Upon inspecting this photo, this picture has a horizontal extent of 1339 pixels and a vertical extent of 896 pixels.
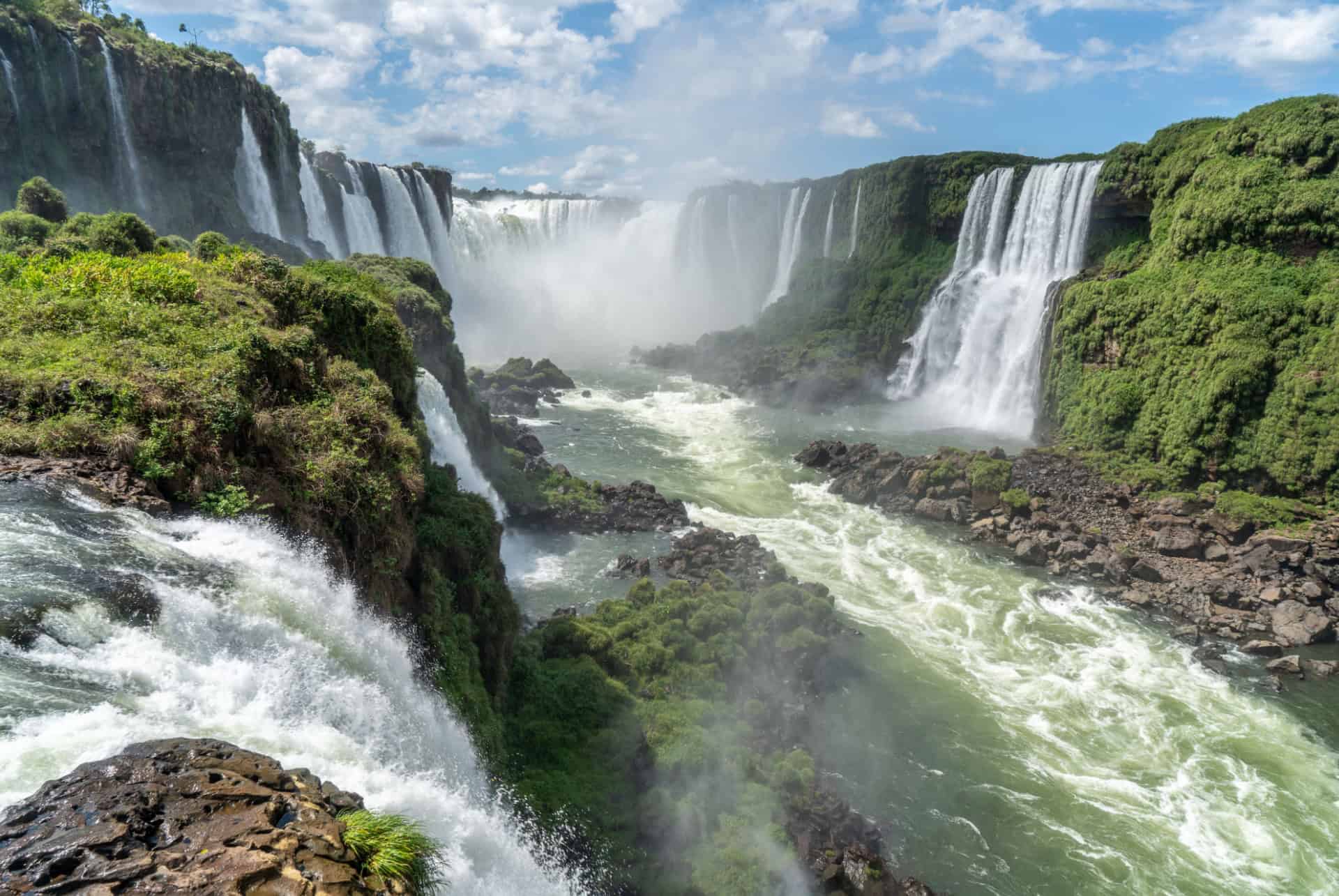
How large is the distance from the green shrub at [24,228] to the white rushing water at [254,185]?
2154cm

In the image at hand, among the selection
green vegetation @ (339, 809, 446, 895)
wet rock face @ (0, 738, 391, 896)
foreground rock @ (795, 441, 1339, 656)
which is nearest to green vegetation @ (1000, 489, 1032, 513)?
foreground rock @ (795, 441, 1339, 656)

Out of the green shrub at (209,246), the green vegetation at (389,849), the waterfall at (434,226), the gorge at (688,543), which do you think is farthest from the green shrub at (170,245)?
the waterfall at (434,226)

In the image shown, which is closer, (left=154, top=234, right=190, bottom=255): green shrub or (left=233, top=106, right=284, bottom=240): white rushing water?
(left=154, top=234, right=190, bottom=255): green shrub

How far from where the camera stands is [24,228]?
18.9m

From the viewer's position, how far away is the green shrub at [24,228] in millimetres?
18219

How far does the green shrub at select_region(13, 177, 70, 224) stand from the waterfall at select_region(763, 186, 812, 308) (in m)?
49.8

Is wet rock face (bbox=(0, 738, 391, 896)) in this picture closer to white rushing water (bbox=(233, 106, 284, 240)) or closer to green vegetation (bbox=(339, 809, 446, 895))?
green vegetation (bbox=(339, 809, 446, 895))

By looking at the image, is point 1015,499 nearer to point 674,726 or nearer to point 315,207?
point 674,726

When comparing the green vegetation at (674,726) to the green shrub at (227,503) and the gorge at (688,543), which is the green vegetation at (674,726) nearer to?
the gorge at (688,543)

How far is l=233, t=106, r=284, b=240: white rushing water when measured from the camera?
1563 inches

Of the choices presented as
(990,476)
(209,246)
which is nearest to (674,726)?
(209,246)

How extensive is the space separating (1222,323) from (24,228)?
1562 inches

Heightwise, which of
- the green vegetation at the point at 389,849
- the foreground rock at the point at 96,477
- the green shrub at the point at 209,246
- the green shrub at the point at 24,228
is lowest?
the green vegetation at the point at 389,849

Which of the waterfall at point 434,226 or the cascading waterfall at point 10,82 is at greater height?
the cascading waterfall at point 10,82
